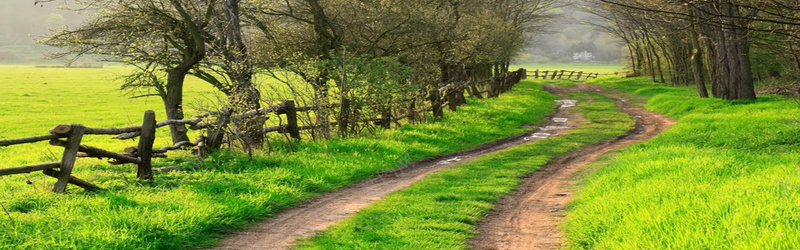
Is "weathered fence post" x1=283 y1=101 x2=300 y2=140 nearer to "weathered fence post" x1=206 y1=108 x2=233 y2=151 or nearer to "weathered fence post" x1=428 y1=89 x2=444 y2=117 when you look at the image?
"weathered fence post" x1=206 y1=108 x2=233 y2=151

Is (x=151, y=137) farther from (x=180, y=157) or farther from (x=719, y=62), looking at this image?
(x=719, y=62)

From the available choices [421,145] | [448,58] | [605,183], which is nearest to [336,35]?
[421,145]

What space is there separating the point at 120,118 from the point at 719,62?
30.7 metres

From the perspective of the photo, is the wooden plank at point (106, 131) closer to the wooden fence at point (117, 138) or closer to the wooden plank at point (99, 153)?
the wooden fence at point (117, 138)

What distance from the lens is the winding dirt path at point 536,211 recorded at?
755 cm

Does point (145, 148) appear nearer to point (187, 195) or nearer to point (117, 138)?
point (117, 138)

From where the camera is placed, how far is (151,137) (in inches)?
411

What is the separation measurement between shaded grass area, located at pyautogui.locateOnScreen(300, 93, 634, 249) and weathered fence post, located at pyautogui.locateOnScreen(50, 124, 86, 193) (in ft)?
12.9

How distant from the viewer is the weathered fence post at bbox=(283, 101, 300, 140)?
14469 mm

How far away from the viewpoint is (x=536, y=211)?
358 inches

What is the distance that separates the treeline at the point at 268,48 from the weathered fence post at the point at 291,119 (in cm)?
73

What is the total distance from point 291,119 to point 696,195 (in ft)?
30.6

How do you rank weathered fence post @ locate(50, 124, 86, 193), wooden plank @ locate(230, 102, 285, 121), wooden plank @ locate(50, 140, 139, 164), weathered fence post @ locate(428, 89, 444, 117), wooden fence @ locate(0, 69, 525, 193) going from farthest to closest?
weathered fence post @ locate(428, 89, 444, 117)
wooden plank @ locate(230, 102, 285, 121)
wooden plank @ locate(50, 140, 139, 164)
weathered fence post @ locate(50, 124, 86, 193)
wooden fence @ locate(0, 69, 525, 193)

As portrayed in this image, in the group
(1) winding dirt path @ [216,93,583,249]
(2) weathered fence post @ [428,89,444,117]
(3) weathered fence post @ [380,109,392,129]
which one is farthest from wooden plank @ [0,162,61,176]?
(2) weathered fence post @ [428,89,444,117]
